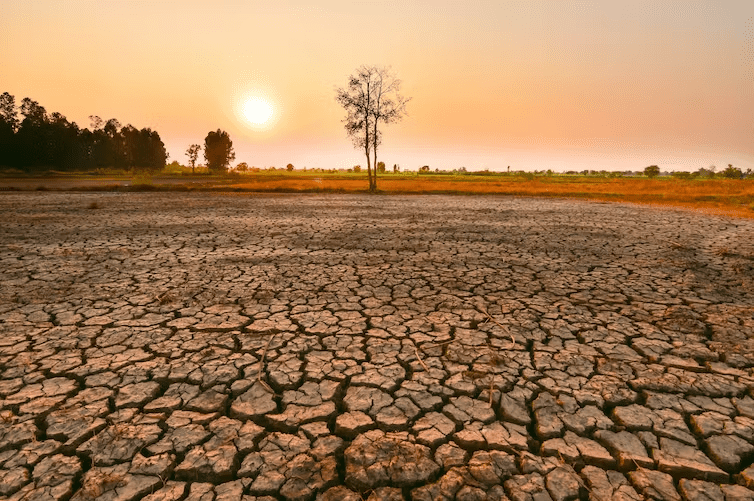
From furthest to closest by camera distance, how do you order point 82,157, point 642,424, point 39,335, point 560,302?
1. point 82,157
2. point 560,302
3. point 39,335
4. point 642,424

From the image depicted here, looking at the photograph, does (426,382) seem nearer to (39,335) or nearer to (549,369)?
(549,369)

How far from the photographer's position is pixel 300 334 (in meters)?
3.65

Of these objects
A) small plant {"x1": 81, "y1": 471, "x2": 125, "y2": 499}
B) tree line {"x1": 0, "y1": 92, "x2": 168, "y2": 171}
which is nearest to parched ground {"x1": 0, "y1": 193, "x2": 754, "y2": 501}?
small plant {"x1": 81, "y1": 471, "x2": 125, "y2": 499}

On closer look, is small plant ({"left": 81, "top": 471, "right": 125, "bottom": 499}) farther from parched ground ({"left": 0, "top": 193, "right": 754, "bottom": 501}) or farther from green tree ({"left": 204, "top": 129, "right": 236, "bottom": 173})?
green tree ({"left": 204, "top": 129, "right": 236, "bottom": 173})

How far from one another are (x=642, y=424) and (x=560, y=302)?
235 centimetres

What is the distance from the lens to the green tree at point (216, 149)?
74688 millimetres

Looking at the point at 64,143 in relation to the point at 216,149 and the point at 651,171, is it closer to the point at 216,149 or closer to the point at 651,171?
the point at 216,149

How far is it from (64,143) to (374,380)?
6799 centimetres

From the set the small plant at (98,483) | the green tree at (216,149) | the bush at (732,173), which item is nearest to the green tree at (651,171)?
the bush at (732,173)

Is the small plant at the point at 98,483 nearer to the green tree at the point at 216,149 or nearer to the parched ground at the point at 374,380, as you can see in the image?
the parched ground at the point at 374,380

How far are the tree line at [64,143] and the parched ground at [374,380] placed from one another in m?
57.9

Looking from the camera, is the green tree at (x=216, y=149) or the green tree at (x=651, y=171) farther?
the green tree at (x=651, y=171)

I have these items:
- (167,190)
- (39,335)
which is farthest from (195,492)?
(167,190)

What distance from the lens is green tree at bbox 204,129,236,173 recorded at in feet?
245
